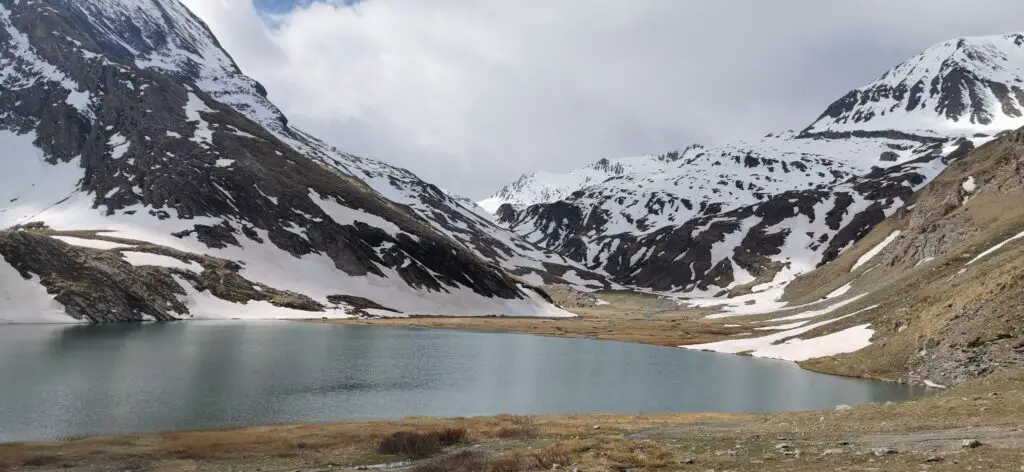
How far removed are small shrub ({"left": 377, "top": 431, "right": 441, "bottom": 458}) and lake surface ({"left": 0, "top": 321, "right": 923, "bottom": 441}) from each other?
17.0 m

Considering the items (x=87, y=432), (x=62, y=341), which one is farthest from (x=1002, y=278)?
(x=62, y=341)

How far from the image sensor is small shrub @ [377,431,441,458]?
3053cm

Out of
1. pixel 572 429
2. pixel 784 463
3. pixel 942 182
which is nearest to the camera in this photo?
pixel 784 463

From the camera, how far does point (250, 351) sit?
83.6 m

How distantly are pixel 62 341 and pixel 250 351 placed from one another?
25934 mm

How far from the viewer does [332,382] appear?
63.5 meters

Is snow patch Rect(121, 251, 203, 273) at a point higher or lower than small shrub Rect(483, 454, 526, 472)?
higher

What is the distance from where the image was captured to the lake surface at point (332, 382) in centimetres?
4688

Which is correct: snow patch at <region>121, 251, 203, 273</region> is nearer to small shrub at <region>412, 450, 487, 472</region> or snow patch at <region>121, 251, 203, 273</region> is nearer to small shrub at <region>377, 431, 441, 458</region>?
small shrub at <region>377, 431, 441, 458</region>

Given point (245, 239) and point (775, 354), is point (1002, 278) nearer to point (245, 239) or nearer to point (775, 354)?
point (775, 354)

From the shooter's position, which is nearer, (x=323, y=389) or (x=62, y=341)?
(x=323, y=389)

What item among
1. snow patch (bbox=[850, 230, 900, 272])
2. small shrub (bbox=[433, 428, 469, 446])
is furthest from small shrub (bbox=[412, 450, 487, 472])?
snow patch (bbox=[850, 230, 900, 272])

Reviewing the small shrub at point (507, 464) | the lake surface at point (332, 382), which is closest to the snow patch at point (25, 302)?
the lake surface at point (332, 382)

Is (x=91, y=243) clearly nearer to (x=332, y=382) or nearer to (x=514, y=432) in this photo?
(x=332, y=382)
